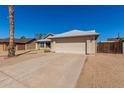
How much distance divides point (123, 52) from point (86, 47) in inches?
202

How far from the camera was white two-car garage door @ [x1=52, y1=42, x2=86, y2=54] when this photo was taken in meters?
14.1

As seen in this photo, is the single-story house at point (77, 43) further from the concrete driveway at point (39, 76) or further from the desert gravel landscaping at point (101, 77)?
the concrete driveway at point (39, 76)

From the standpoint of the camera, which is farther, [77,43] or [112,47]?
[112,47]

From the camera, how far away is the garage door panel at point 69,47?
14.1 metres

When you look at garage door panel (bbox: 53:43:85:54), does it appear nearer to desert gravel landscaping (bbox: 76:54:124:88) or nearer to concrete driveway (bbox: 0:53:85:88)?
desert gravel landscaping (bbox: 76:54:124:88)

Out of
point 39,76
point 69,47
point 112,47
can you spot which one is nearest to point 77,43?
point 69,47

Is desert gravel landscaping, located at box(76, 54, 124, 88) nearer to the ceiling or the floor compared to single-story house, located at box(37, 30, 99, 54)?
nearer to the floor

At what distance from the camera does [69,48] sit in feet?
49.4

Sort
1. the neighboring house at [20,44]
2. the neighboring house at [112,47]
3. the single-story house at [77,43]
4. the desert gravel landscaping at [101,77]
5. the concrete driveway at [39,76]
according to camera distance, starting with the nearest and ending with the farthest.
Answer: the desert gravel landscaping at [101,77]
the concrete driveway at [39,76]
the single-story house at [77,43]
the neighboring house at [112,47]
the neighboring house at [20,44]

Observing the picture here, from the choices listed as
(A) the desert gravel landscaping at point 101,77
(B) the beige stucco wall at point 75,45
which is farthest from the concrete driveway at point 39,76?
(B) the beige stucco wall at point 75,45

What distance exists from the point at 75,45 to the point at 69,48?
0.92m

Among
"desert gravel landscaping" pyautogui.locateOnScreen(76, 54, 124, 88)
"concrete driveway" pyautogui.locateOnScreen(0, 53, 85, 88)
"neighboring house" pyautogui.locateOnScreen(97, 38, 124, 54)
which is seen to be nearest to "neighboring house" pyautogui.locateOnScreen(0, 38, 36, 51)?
"neighboring house" pyautogui.locateOnScreen(97, 38, 124, 54)

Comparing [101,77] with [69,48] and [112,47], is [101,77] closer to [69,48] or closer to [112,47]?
[69,48]
